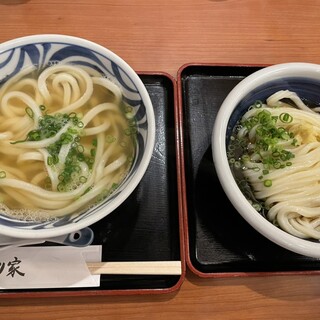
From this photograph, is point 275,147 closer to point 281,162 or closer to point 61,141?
point 281,162

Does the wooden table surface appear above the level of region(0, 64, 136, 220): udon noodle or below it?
above

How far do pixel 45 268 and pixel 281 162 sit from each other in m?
0.82

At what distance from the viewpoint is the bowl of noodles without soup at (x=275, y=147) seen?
1.16 metres

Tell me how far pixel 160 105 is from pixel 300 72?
1.66 ft

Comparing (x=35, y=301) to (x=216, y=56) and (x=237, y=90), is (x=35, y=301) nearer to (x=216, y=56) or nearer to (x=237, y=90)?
(x=237, y=90)

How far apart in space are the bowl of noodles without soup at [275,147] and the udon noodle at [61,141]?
33 cm

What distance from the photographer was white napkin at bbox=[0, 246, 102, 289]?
45.0 inches

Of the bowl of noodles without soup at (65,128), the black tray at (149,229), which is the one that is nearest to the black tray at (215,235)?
the black tray at (149,229)

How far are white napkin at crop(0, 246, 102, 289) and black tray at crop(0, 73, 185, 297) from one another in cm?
2

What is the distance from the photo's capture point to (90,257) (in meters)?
1.18

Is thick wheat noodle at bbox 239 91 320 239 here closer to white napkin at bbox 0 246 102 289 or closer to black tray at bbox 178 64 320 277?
black tray at bbox 178 64 320 277

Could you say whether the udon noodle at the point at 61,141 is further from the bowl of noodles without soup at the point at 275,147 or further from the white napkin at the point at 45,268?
the bowl of noodles without soup at the point at 275,147

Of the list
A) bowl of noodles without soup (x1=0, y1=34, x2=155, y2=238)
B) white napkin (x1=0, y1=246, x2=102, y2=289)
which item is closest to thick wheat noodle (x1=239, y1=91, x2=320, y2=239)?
bowl of noodles without soup (x1=0, y1=34, x2=155, y2=238)

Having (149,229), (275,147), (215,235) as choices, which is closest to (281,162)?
(275,147)
